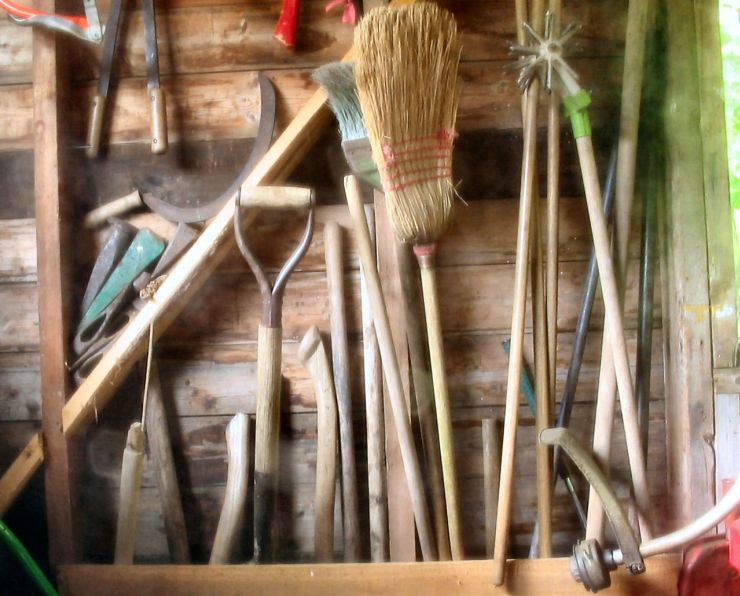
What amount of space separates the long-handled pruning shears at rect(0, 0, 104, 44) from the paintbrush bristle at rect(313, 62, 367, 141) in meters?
0.41

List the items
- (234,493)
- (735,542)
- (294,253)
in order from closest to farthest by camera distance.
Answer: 1. (735,542)
2. (294,253)
3. (234,493)

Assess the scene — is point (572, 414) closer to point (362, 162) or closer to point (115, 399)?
point (362, 162)

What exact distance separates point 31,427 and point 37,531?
0.19 metres

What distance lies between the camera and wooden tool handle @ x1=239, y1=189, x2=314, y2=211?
1072mm

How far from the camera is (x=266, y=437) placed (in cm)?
112

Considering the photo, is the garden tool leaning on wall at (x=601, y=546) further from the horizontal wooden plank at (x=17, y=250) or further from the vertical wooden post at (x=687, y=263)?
the horizontal wooden plank at (x=17, y=250)

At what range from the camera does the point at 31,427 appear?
1236mm

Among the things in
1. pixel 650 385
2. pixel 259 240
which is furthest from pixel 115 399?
pixel 650 385

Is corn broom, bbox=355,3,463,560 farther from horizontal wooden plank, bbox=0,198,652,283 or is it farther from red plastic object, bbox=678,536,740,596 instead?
red plastic object, bbox=678,536,740,596

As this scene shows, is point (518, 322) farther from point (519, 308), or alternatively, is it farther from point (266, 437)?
point (266, 437)

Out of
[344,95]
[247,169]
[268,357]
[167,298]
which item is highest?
[344,95]

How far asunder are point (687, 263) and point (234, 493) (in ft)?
2.95

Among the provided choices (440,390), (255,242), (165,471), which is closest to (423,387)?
(440,390)

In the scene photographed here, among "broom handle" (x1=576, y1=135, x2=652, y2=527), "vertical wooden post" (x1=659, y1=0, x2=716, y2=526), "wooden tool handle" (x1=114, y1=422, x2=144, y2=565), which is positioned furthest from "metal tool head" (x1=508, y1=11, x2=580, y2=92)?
"wooden tool handle" (x1=114, y1=422, x2=144, y2=565)
